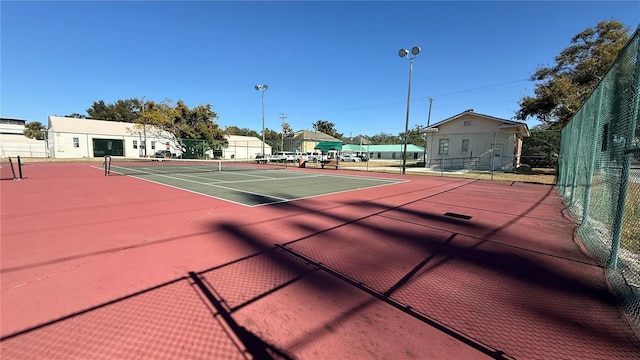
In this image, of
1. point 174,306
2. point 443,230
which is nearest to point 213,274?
point 174,306

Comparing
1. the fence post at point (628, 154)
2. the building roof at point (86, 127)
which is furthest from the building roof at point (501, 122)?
the building roof at point (86, 127)

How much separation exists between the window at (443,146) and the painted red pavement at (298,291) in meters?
23.5

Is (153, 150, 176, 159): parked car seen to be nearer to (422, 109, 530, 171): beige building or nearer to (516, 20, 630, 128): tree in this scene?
(422, 109, 530, 171): beige building

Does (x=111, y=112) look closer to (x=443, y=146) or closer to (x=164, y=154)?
(x=164, y=154)

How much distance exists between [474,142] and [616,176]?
25.1 m

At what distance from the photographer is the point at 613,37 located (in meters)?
21.5

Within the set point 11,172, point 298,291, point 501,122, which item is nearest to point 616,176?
point 298,291

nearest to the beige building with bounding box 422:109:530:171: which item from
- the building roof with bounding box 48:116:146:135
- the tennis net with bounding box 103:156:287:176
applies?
the tennis net with bounding box 103:156:287:176

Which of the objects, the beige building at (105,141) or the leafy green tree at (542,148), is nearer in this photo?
the leafy green tree at (542,148)

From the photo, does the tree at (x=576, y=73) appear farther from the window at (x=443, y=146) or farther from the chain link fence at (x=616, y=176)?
the chain link fence at (x=616, y=176)

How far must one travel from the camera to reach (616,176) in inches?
165

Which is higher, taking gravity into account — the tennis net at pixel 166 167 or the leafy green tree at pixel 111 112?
the leafy green tree at pixel 111 112

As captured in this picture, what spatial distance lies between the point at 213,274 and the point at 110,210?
Result: 5.56 m

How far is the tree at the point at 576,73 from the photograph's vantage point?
20844 mm
